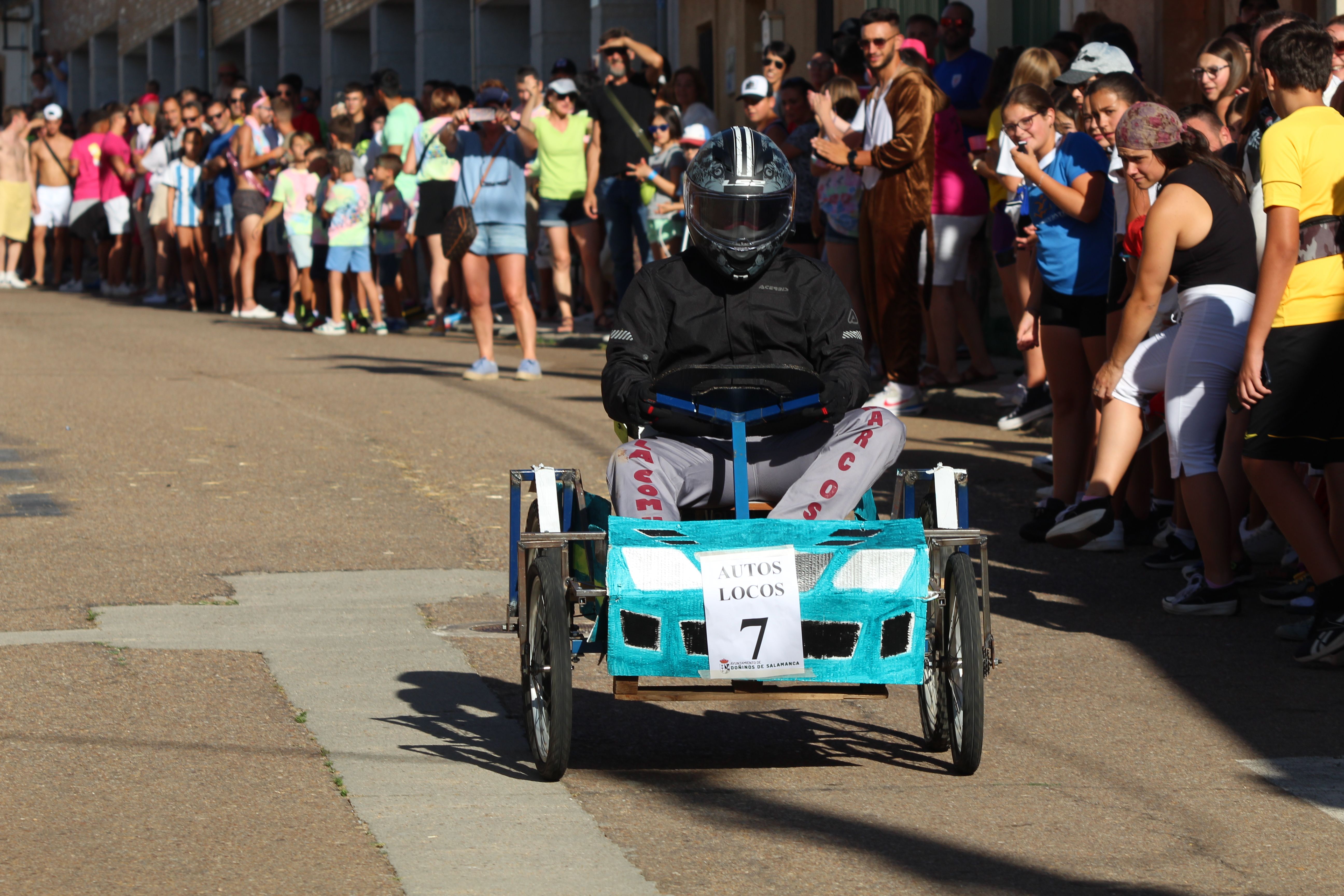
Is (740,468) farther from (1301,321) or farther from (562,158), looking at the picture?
(562,158)

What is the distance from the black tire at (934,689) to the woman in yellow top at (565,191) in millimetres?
12950

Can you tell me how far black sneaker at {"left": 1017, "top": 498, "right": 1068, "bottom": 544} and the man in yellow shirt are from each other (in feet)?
6.54

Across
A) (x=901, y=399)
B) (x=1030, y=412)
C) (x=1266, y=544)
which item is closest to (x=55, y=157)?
(x=901, y=399)

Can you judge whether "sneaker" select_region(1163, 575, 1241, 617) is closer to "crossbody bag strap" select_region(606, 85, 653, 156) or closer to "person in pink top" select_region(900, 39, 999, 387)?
"person in pink top" select_region(900, 39, 999, 387)

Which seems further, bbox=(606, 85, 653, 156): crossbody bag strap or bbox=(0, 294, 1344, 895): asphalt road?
bbox=(606, 85, 653, 156): crossbody bag strap

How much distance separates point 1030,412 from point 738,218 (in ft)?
21.8

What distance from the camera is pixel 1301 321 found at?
21.1ft

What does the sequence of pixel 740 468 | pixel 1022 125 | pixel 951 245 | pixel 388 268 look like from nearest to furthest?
pixel 740 468 < pixel 1022 125 < pixel 951 245 < pixel 388 268

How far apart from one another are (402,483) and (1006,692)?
4.64 m

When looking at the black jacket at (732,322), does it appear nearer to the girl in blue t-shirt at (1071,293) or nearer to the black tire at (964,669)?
the black tire at (964,669)

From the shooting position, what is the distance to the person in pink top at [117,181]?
2534cm

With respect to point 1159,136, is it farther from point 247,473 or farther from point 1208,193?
point 247,473

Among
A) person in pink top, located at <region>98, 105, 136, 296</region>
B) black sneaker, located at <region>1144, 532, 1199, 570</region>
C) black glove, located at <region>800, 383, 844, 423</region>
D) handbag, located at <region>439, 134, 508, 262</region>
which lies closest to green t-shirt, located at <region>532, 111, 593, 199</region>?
handbag, located at <region>439, 134, 508, 262</region>

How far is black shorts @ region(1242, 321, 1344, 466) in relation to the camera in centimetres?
641
